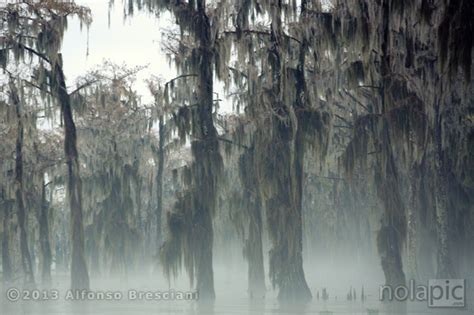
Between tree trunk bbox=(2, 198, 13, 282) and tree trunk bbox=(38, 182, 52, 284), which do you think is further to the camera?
tree trunk bbox=(38, 182, 52, 284)

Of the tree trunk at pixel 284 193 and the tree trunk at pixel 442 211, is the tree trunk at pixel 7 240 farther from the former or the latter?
the tree trunk at pixel 442 211

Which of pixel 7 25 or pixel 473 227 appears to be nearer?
pixel 7 25

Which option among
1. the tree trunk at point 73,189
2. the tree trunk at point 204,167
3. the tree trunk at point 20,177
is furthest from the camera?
the tree trunk at point 20,177

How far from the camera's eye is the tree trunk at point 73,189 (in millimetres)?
25391

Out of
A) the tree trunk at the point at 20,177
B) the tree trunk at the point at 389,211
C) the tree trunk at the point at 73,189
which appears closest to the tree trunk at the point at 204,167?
the tree trunk at the point at 389,211

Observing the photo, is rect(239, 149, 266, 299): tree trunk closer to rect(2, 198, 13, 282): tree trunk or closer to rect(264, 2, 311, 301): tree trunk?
rect(264, 2, 311, 301): tree trunk

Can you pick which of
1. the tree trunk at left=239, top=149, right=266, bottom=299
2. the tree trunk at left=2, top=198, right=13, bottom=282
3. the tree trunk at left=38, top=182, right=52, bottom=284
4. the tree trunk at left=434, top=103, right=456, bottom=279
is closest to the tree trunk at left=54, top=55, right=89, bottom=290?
the tree trunk at left=239, top=149, right=266, bottom=299

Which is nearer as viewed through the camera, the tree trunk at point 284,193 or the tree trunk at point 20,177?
the tree trunk at point 284,193

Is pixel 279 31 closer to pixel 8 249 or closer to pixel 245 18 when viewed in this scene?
pixel 245 18

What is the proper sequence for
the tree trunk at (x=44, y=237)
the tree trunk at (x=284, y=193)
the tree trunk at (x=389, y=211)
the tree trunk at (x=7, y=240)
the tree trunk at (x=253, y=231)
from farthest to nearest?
the tree trunk at (x=44, y=237) → the tree trunk at (x=7, y=240) → the tree trunk at (x=253, y=231) → the tree trunk at (x=284, y=193) → the tree trunk at (x=389, y=211)

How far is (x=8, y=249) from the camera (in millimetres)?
36125

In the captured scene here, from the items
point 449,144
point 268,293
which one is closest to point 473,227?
point 449,144

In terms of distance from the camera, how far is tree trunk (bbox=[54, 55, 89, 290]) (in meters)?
25.4

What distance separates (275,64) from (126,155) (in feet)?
55.4
